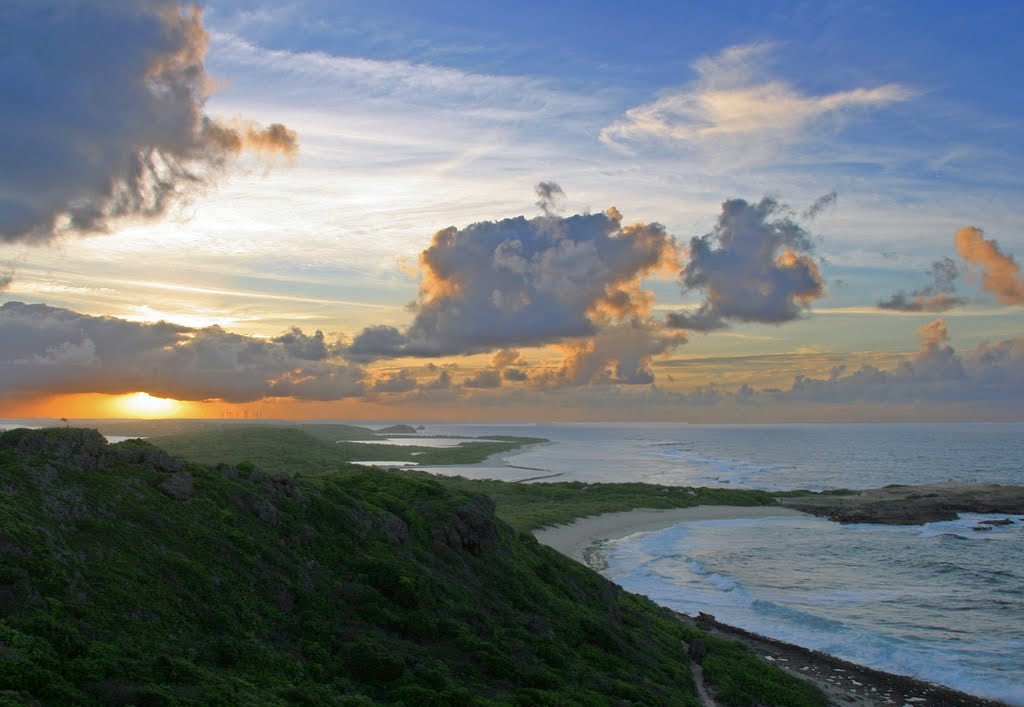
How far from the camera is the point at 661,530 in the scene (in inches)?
Answer: 2477

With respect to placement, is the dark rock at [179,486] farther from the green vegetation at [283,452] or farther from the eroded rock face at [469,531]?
the green vegetation at [283,452]

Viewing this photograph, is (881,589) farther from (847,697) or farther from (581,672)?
(581,672)

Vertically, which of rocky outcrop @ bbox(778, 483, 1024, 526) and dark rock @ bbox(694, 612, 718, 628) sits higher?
dark rock @ bbox(694, 612, 718, 628)

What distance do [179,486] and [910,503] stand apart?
7657 cm

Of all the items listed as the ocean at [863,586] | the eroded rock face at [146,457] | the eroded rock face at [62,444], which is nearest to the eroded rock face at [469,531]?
the eroded rock face at [146,457]

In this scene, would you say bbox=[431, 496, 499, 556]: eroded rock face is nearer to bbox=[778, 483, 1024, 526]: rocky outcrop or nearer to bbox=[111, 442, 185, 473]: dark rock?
bbox=[111, 442, 185, 473]: dark rock

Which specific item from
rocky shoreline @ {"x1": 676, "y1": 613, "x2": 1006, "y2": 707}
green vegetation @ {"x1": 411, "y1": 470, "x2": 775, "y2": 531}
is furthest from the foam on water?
green vegetation @ {"x1": 411, "y1": 470, "x2": 775, "y2": 531}

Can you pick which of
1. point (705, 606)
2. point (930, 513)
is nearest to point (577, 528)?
point (705, 606)

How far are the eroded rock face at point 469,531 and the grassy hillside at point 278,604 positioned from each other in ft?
0.24

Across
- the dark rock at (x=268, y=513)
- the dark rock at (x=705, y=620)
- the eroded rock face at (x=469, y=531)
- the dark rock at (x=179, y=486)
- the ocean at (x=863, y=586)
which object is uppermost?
the dark rock at (x=179, y=486)

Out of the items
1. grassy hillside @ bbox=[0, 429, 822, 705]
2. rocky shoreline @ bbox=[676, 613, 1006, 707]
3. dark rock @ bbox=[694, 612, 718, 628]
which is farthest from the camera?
dark rock @ bbox=[694, 612, 718, 628]

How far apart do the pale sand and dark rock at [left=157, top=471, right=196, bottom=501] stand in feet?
109

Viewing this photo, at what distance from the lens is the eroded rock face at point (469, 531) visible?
24.0 meters

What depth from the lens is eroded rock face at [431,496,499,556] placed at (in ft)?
78.9
